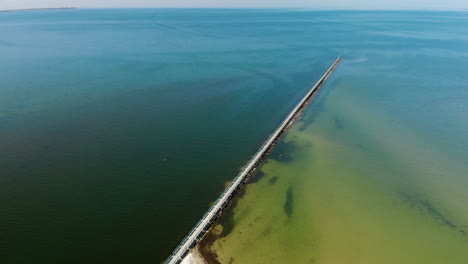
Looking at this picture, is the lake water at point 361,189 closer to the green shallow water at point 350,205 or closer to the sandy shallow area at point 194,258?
the green shallow water at point 350,205

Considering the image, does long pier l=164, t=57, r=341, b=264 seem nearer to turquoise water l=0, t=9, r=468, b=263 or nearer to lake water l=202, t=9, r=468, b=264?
lake water l=202, t=9, r=468, b=264

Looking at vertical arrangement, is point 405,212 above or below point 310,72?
below

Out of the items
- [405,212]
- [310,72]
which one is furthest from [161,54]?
[405,212]

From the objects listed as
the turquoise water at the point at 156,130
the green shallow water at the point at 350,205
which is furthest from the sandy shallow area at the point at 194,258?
the turquoise water at the point at 156,130

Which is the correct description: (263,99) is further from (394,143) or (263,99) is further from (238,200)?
(238,200)

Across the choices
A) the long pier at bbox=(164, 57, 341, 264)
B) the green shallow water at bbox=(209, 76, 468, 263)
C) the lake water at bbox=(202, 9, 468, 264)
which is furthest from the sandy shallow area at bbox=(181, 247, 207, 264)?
the green shallow water at bbox=(209, 76, 468, 263)

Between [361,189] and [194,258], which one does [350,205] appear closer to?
[361,189]

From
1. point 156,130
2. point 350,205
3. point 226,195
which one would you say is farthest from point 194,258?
point 156,130
